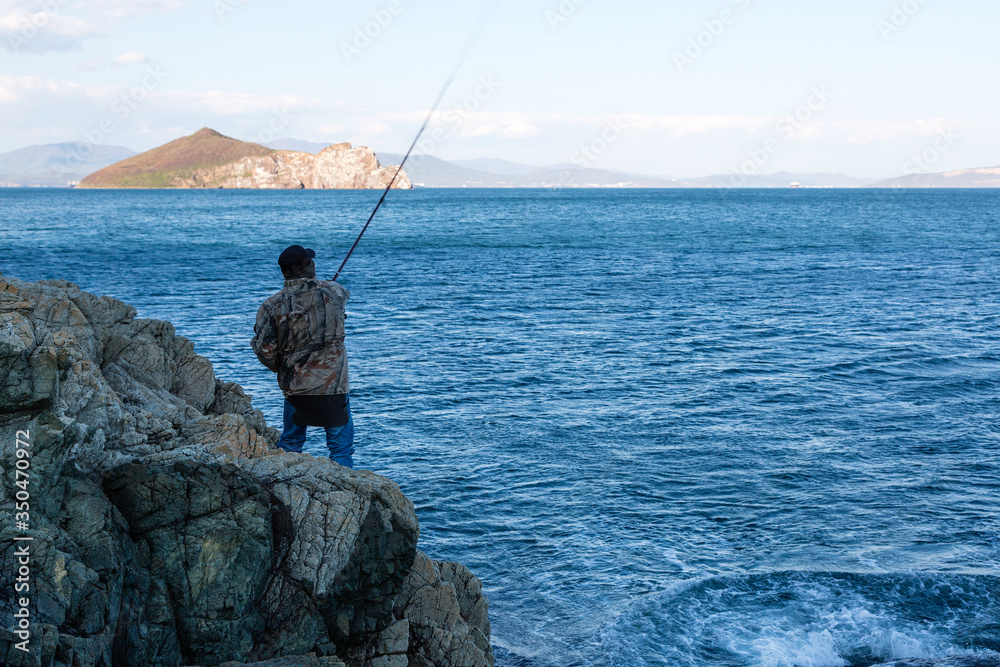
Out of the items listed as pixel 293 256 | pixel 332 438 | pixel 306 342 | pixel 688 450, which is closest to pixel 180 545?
pixel 332 438

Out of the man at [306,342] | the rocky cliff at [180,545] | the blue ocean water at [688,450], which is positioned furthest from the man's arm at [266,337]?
the blue ocean water at [688,450]

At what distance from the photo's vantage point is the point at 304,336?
22.6 ft

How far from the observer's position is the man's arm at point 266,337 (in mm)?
6836

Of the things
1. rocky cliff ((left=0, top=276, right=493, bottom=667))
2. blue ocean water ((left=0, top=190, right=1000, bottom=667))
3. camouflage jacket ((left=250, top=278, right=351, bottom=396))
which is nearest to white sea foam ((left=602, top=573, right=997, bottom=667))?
blue ocean water ((left=0, top=190, right=1000, bottom=667))

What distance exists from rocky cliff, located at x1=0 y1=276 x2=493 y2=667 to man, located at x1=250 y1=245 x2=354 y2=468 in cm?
82

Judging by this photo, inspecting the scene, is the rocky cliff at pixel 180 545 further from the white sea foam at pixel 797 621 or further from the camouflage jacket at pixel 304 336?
the white sea foam at pixel 797 621

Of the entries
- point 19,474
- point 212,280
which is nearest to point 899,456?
point 19,474

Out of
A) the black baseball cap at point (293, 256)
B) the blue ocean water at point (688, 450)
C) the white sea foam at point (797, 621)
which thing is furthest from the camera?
the blue ocean water at point (688, 450)

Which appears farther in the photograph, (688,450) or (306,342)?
(688,450)

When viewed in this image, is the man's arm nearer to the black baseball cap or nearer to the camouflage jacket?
the camouflage jacket

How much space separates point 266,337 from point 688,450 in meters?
9.03

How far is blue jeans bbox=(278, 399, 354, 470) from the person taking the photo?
7.16 m

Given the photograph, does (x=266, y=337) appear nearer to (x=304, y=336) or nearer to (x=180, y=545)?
(x=304, y=336)

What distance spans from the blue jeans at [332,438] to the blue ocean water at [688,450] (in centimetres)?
289
